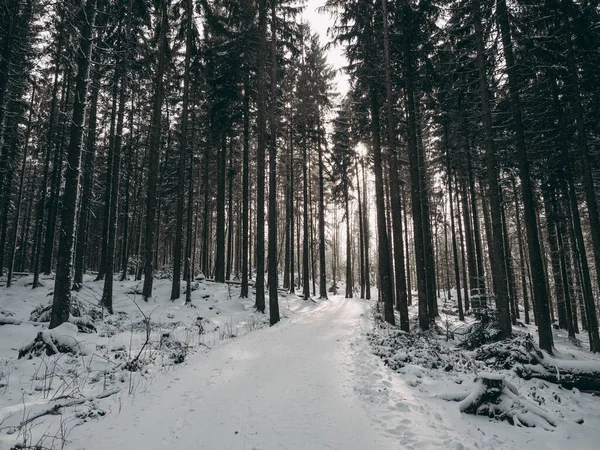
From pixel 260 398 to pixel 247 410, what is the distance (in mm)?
482

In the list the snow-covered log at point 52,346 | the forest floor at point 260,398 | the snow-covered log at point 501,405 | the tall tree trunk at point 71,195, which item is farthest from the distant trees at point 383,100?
the snow-covered log at point 501,405

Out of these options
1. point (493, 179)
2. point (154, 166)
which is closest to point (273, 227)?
point (154, 166)

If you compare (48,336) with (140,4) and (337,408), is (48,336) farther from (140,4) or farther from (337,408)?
(140,4)

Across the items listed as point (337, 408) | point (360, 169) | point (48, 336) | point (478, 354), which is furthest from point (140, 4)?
point (360, 169)

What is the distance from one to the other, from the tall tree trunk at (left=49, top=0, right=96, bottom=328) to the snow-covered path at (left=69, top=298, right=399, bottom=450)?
15.0 ft

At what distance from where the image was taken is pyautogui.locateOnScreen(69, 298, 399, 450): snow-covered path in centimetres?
370

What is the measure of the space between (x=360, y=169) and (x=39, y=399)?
98.5 ft

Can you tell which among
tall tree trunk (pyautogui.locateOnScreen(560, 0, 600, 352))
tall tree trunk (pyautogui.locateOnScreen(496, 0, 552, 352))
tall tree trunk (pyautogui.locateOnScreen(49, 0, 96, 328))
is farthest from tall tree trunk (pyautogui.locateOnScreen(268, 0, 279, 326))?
tall tree trunk (pyautogui.locateOnScreen(560, 0, 600, 352))

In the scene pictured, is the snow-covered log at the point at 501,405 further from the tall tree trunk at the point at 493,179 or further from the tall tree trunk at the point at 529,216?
the tall tree trunk at the point at 529,216

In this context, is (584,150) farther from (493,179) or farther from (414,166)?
(414,166)

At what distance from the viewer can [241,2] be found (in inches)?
577

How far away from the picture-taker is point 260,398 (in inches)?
198

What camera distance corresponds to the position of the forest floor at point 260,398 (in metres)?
3.81

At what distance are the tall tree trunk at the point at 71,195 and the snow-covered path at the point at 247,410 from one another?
15.0ft
